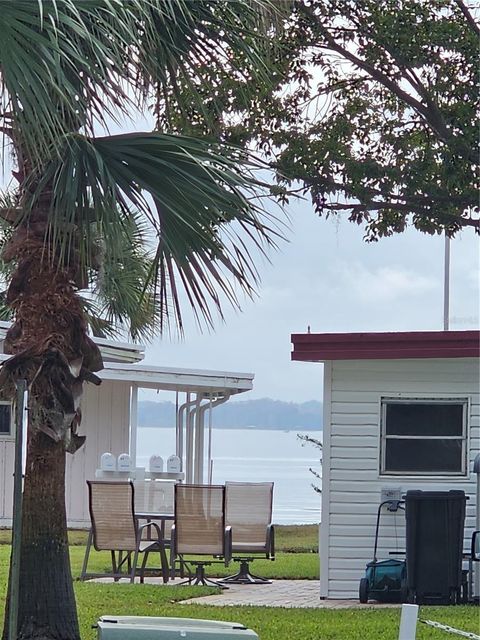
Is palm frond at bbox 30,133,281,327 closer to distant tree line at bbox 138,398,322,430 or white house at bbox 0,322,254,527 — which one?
white house at bbox 0,322,254,527

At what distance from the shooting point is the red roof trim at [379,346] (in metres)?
11.9

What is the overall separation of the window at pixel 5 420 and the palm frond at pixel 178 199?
13.7 meters

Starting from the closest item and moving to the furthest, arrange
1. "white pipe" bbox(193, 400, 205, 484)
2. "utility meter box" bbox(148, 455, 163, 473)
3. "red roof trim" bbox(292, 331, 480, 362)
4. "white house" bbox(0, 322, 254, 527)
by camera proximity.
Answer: "red roof trim" bbox(292, 331, 480, 362), "utility meter box" bbox(148, 455, 163, 473), "white house" bbox(0, 322, 254, 527), "white pipe" bbox(193, 400, 205, 484)

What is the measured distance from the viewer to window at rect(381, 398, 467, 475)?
1217 centimetres

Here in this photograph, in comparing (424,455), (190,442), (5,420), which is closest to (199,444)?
(190,442)

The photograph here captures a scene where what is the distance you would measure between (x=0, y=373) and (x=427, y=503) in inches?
190

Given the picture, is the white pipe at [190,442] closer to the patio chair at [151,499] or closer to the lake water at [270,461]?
the lake water at [270,461]

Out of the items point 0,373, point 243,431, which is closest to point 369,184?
point 0,373

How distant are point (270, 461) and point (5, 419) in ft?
273

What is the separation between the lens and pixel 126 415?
22.0 meters

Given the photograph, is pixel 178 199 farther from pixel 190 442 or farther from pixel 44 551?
pixel 190 442

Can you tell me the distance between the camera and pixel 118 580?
12914 mm

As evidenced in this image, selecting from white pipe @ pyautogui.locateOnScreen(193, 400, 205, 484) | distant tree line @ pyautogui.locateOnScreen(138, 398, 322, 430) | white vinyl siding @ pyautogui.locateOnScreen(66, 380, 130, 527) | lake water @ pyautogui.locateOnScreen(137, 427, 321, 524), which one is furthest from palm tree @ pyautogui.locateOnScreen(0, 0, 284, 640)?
distant tree line @ pyautogui.locateOnScreen(138, 398, 322, 430)

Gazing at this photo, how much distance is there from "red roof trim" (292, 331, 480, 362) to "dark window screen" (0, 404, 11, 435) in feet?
33.2
